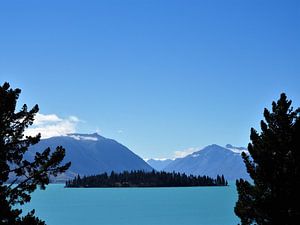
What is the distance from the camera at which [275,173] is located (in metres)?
31.1

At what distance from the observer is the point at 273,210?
→ 30531mm

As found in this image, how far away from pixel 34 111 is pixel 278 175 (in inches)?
736

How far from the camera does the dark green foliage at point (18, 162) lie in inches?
858

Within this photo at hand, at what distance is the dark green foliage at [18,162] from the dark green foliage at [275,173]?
16.0 meters

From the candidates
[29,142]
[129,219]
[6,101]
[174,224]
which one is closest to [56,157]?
[29,142]

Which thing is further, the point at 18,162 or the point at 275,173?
the point at 275,173

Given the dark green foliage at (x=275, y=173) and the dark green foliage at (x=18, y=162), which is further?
the dark green foliage at (x=275, y=173)

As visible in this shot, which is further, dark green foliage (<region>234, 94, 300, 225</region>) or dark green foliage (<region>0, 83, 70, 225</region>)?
dark green foliage (<region>234, 94, 300, 225</region>)

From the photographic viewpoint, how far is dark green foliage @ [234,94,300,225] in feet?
A: 99.7

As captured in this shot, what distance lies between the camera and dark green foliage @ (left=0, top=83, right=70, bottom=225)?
71.5 ft

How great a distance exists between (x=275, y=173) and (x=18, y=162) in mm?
18891

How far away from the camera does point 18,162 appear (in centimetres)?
2294

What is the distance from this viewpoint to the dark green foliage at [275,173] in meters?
30.4

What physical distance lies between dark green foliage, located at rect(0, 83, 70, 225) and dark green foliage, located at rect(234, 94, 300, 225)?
16.0 m
